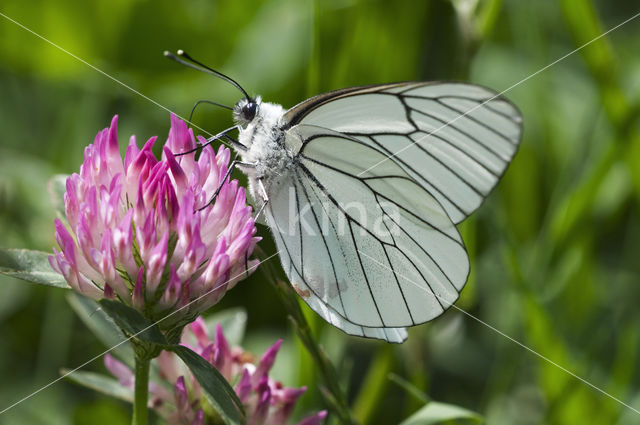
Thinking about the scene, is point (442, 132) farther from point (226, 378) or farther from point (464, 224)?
point (226, 378)

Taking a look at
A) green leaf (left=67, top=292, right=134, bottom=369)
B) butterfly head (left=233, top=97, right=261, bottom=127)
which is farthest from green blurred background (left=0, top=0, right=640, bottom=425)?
butterfly head (left=233, top=97, right=261, bottom=127)

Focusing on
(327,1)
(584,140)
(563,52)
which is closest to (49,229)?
(327,1)

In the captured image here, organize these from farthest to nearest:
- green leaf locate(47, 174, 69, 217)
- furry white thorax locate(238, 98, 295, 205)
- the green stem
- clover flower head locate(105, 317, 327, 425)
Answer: furry white thorax locate(238, 98, 295, 205)
green leaf locate(47, 174, 69, 217)
clover flower head locate(105, 317, 327, 425)
the green stem

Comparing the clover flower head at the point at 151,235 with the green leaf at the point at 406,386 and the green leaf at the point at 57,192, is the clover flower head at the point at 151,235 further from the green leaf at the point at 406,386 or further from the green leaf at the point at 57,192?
the green leaf at the point at 406,386

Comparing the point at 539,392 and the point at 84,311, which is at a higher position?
the point at 84,311

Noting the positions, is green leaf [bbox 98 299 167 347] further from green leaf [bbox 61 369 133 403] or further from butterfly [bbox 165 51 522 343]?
butterfly [bbox 165 51 522 343]

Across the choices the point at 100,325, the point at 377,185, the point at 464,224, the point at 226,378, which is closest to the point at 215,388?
the point at 226,378

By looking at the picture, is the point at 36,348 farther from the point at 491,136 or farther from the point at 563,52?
the point at 563,52
